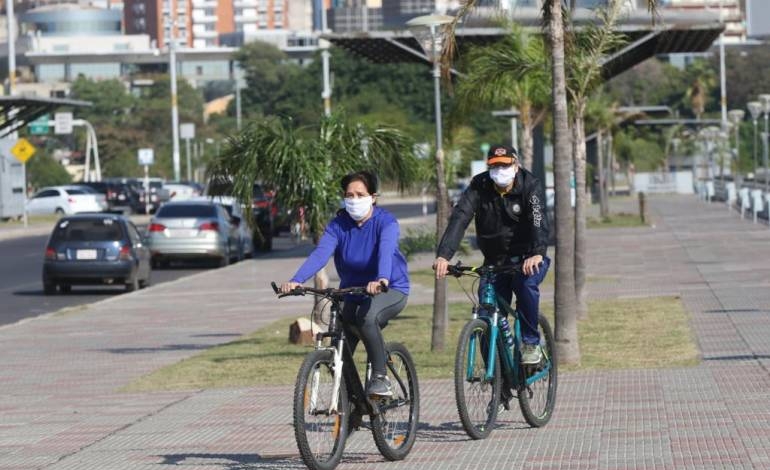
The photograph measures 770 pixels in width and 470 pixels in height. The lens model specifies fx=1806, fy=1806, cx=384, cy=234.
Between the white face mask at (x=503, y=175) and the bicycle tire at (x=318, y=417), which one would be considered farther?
the white face mask at (x=503, y=175)

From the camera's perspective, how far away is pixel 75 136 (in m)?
140

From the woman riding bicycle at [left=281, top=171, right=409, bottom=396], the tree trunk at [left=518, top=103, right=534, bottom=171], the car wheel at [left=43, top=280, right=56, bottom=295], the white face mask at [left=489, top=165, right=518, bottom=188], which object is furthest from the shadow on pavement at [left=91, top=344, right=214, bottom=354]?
the tree trunk at [left=518, top=103, right=534, bottom=171]

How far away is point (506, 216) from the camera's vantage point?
11.3 m

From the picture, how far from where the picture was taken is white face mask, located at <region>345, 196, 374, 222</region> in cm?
1020

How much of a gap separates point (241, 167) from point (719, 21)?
18325 millimetres

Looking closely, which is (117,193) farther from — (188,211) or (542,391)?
(542,391)

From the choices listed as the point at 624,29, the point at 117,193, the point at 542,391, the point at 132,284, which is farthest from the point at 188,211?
the point at 117,193

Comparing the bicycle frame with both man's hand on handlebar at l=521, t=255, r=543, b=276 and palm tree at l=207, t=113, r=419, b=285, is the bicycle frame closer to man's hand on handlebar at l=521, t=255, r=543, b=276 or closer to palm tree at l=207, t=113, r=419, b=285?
man's hand on handlebar at l=521, t=255, r=543, b=276

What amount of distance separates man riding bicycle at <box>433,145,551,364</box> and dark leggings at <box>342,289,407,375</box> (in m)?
0.92

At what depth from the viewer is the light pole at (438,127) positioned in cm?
1708

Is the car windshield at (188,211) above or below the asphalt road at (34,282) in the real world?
above

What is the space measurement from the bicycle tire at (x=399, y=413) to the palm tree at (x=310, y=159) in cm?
772

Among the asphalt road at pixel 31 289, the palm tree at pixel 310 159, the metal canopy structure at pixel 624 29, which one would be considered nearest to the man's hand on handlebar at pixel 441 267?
the palm tree at pixel 310 159

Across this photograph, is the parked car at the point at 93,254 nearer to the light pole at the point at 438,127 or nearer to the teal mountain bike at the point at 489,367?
the light pole at the point at 438,127
